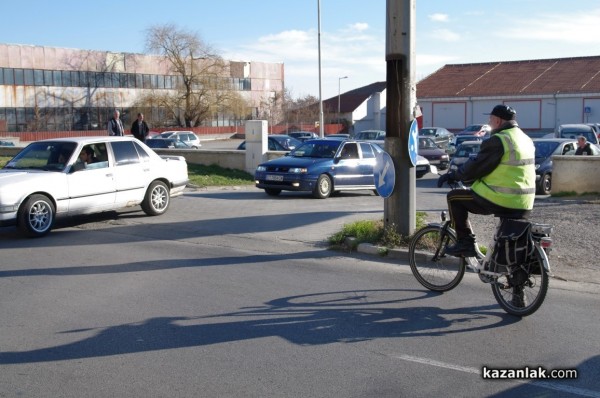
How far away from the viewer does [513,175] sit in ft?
21.6

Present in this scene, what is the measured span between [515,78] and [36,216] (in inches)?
2093

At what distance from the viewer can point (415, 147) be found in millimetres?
9875

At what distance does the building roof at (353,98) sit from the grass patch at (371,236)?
73206 millimetres

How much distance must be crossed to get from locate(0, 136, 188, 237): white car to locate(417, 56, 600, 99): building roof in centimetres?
4653

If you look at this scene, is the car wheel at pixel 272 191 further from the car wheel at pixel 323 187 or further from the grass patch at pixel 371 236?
the grass patch at pixel 371 236

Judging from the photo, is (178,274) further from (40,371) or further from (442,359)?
(442,359)

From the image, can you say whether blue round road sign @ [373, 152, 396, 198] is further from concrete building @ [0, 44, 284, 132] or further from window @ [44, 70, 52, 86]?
window @ [44, 70, 52, 86]

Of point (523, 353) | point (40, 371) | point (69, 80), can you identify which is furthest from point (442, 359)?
point (69, 80)

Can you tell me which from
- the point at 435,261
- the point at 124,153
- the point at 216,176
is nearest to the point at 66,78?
the point at 216,176

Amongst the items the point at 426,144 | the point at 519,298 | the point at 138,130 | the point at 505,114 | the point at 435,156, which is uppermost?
the point at 138,130

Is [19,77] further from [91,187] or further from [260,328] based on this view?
[260,328]

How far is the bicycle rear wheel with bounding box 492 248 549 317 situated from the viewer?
21.1 ft

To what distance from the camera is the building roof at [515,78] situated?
5450cm

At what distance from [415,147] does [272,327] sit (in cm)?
441
